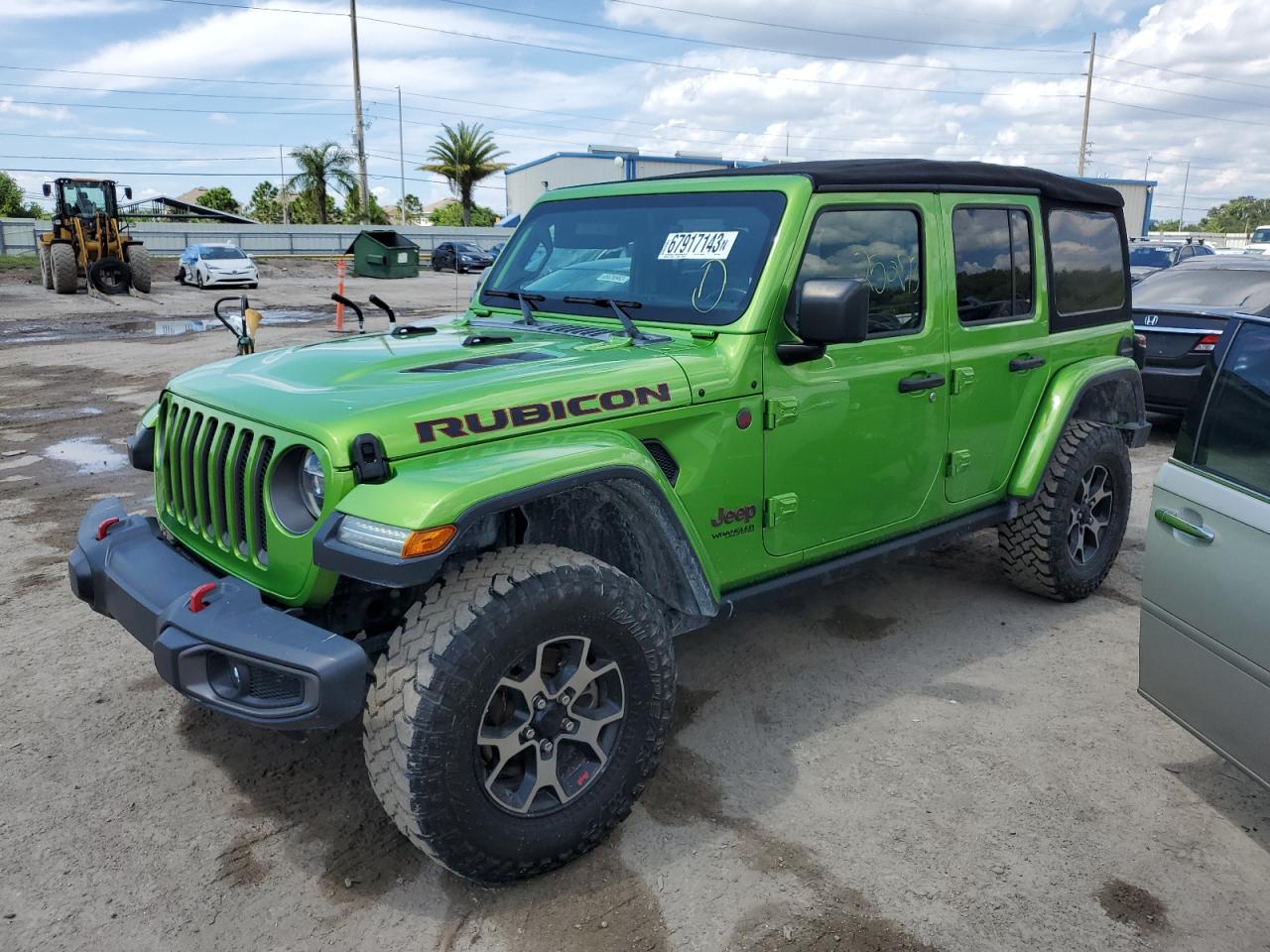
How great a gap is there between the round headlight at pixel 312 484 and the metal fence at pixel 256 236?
113ft

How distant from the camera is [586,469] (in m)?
2.73

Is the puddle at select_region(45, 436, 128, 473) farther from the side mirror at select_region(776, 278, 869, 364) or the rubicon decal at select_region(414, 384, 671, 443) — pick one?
the side mirror at select_region(776, 278, 869, 364)

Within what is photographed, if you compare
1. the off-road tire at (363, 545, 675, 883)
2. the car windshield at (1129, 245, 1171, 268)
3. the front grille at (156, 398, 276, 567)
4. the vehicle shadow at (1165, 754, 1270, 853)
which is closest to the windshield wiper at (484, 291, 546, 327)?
the front grille at (156, 398, 276, 567)

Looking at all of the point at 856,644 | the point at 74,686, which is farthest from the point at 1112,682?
the point at 74,686

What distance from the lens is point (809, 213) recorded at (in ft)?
11.3

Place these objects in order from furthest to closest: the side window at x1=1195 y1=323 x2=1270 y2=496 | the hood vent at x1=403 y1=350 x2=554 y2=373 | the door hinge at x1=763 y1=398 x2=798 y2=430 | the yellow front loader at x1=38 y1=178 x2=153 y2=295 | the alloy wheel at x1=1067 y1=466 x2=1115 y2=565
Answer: the yellow front loader at x1=38 y1=178 x2=153 y2=295, the alloy wheel at x1=1067 y1=466 x2=1115 y2=565, the door hinge at x1=763 y1=398 x2=798 y2=430, the hood vent at x1=403 y1=350 x2=554 y2=373, the side window at x1=1195 y1=323 x2=1270 y2=496

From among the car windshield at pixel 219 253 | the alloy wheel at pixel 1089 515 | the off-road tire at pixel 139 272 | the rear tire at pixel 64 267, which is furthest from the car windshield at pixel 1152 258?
the rear tire at pixel 64 267

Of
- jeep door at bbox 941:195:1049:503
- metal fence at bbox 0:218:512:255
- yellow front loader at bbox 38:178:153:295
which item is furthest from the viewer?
metal fence at bbox 0:218:512:255

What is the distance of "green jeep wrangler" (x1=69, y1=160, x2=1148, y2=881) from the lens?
253cm

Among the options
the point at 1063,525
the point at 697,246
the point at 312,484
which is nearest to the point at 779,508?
the point at 697,246

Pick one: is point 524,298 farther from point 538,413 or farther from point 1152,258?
point 1152,258

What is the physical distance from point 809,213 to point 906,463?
1092 mm

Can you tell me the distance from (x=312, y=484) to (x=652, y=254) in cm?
161

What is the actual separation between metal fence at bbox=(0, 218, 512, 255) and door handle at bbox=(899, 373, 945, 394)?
3346 cm
